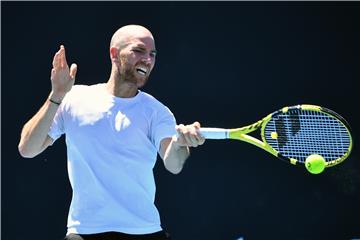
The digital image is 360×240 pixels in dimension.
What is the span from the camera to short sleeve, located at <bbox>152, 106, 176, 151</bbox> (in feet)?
8.84

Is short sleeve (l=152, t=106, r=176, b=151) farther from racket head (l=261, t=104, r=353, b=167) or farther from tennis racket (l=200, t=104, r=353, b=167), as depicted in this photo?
racket head (l=261, t=104, r=353, b=167)

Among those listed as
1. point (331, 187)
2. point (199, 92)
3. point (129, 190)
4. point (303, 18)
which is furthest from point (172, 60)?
point (129, 190)

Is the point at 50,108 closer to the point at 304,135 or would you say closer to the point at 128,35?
the point at 128,35

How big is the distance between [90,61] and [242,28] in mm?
1012

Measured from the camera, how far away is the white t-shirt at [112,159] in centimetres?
262

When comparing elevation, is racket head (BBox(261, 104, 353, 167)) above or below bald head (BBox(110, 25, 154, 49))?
below

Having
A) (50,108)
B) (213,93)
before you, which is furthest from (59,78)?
(213,93)

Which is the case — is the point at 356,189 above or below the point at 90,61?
below

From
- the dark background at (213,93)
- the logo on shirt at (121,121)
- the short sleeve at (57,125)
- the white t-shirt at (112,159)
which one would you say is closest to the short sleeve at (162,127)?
the white t-shirt at (112,159)

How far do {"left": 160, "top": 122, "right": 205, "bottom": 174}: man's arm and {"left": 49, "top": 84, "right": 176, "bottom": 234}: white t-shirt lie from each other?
0.05m

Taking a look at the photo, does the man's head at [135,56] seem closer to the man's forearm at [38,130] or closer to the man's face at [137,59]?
the man's face at [137,59]

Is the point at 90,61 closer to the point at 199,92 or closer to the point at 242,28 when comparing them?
the point at 199,92

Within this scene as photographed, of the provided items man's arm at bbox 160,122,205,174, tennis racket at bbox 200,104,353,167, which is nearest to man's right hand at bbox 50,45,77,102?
man's arm at bbox 160,122,205,174

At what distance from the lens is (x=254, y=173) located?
446 cm
